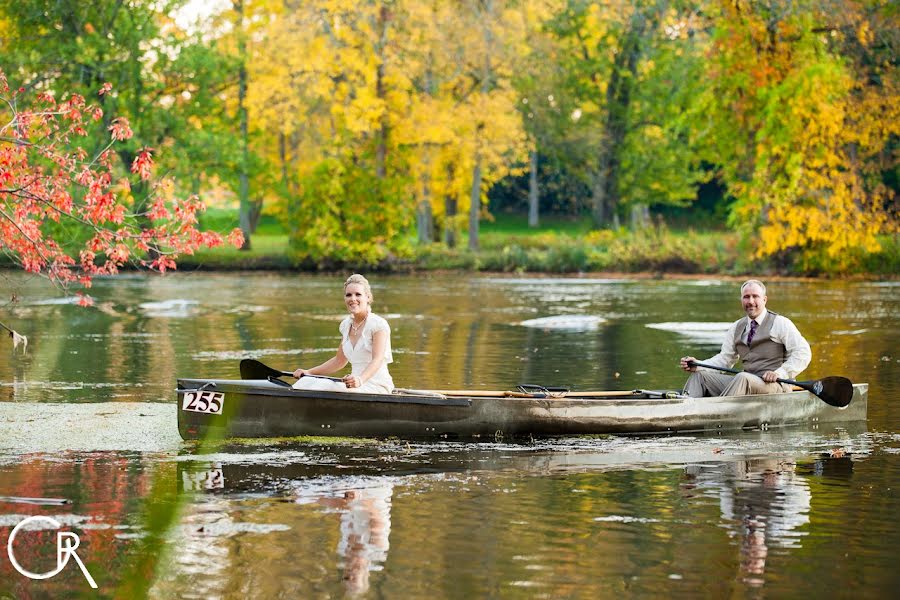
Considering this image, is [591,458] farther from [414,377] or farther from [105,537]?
[414,377]

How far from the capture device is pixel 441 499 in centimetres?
1188

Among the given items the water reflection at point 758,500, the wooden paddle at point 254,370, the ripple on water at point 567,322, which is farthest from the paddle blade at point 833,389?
the ripple on water at point 567,322

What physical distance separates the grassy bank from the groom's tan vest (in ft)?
108

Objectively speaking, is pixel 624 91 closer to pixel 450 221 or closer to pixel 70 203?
pixel 450 221

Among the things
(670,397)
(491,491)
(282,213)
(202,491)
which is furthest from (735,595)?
(282,213)

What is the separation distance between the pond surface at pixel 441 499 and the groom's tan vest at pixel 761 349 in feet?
2.28

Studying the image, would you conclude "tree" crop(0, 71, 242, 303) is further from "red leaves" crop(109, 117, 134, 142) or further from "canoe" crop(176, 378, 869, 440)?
"canoe" crop(176, 378, 869, 440)

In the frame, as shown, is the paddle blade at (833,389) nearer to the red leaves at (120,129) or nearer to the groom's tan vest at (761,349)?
the groom's tan vest at (761,349)

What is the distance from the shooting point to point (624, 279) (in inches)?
1960

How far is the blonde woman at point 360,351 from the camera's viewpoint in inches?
563

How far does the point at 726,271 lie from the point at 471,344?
24545 mm

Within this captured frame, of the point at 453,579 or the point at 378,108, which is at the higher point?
the point at 378,108

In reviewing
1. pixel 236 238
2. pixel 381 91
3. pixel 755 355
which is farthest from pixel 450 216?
pixel 755 355

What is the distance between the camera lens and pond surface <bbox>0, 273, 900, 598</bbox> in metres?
9.29
